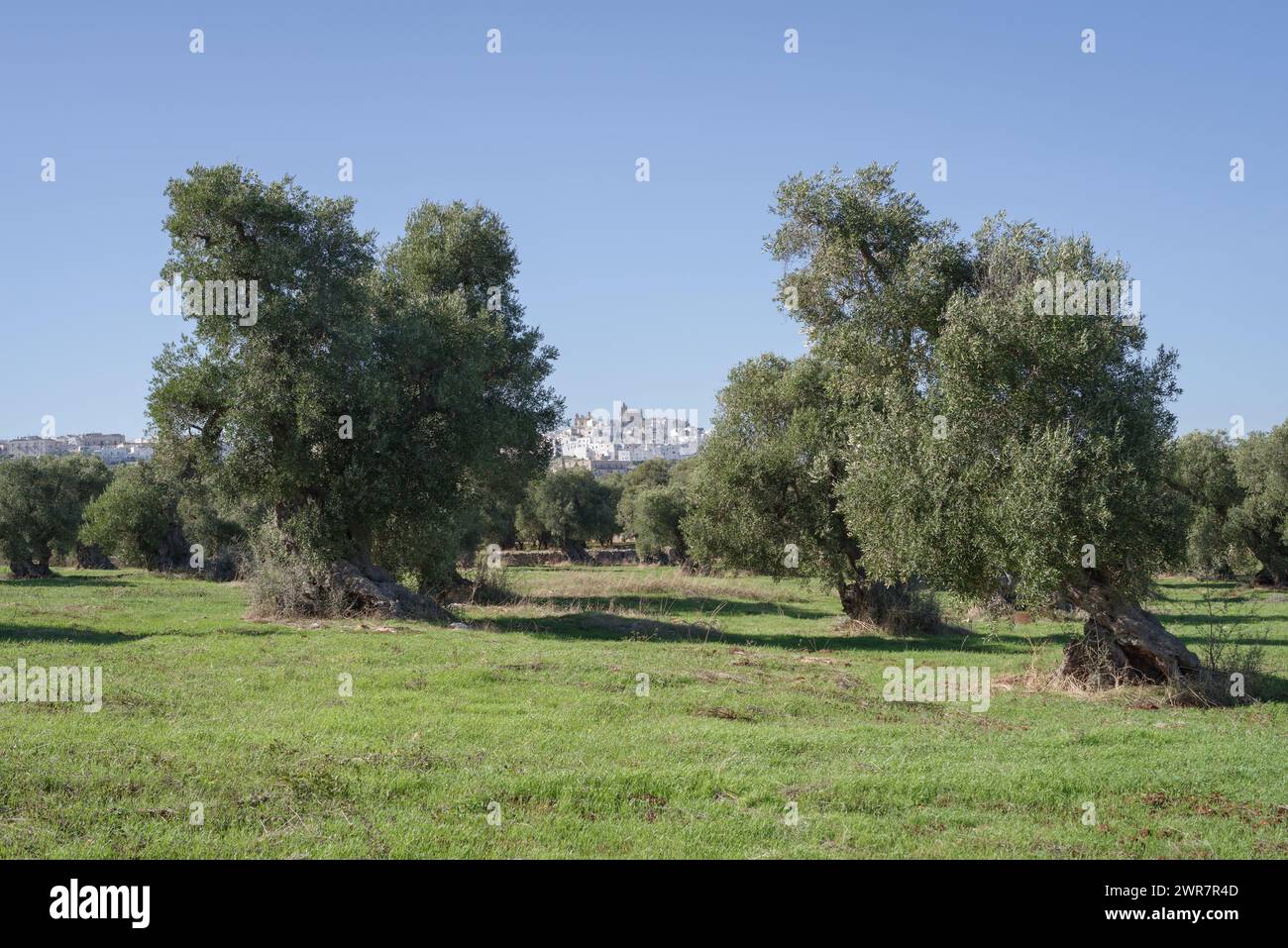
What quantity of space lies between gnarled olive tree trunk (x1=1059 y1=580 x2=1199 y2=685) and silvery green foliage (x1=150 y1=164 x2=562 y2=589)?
18759 millimetres

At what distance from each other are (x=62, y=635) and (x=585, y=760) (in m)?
17.5

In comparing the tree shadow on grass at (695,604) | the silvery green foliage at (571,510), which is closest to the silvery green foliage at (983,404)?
the tree shadow on grass at (695,604)

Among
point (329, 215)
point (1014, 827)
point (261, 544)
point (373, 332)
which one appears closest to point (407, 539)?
point (261, 544)

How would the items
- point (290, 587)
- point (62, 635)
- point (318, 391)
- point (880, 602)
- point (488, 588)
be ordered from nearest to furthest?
point (62, 635), point (318, 391), point (290, 587), point (880, 602), point (488, 588)

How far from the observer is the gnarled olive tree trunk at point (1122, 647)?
20328 mm

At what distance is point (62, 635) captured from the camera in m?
23.2

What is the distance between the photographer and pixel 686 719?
50.5 feet

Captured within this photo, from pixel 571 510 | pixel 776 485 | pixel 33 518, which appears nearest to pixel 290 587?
pixel 776 485

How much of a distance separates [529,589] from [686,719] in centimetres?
3118

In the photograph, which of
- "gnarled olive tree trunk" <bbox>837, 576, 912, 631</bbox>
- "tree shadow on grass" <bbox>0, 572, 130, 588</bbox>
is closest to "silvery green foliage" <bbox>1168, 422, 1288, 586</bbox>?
"gnarled olive tree trunk" <bbox>837, 576, 912, 631</bbox>

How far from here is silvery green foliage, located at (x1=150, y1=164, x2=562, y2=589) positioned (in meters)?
28.0

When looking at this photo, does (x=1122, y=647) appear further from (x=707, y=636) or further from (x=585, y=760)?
Answer: (x=585, y=760)

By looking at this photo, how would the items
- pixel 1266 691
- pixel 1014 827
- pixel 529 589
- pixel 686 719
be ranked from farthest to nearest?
pixel 529 589 < pixel 1266 691 < pixel 686 719 < pixel 1014 827
